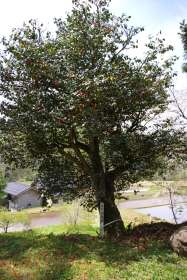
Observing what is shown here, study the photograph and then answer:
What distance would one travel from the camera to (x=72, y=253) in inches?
447

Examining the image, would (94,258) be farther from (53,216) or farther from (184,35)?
(53,216)

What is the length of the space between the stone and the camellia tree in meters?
2.96

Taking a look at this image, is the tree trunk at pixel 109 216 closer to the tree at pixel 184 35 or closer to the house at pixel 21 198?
the tree at pixel 184 35

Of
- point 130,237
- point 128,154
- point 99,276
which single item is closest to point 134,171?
point 128,154

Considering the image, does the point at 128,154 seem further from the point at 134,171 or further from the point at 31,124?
A: the point at 31,124

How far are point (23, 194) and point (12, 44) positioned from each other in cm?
5068

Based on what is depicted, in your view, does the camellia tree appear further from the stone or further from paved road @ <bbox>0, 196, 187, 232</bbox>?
paved road @ <bbox>0, 196, 187, 232</bbox>

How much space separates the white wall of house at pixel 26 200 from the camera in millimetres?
60800

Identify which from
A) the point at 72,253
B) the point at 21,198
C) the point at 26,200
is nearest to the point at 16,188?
the point at 21,198

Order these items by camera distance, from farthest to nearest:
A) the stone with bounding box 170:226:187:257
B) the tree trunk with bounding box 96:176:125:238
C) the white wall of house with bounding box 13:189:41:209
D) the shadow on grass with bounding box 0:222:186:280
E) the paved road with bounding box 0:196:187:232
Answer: the white wall of house with bounding box 13:189:41:209
the paved road with bounding box 0:196:187:232
the tree trunk with bounding box 96:176:125:238
the stone with bounding box 170:226:187:257
the shadow on grass with bounding box 0:222:186:280

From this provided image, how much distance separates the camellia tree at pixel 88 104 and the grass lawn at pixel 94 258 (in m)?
1.43

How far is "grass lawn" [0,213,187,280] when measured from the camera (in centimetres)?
952

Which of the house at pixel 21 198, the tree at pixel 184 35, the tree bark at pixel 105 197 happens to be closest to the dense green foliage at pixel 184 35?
the tree at pixel 184 35

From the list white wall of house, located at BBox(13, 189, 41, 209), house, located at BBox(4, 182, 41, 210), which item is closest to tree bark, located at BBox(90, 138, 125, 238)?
house, located at BBox(4, 182, 41, 210)
